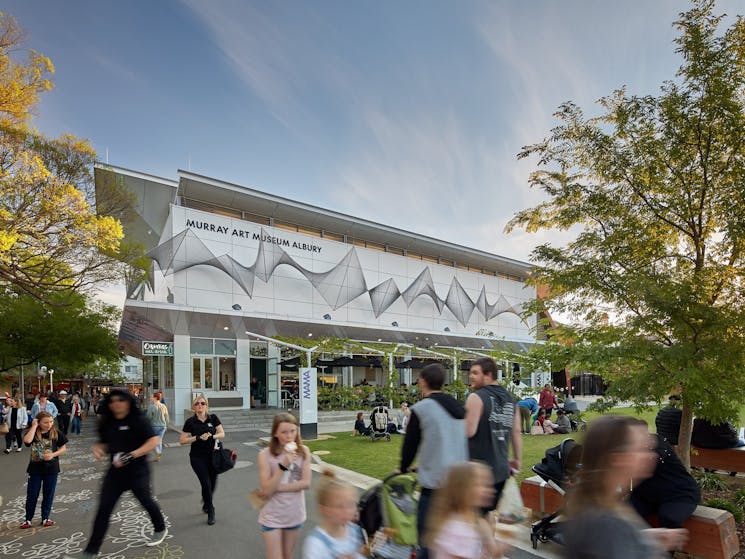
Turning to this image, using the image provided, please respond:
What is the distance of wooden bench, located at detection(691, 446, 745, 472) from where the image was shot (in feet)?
24.2

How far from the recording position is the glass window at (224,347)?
23.3 metres

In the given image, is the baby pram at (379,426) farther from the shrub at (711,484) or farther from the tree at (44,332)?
the tree at (44,332)

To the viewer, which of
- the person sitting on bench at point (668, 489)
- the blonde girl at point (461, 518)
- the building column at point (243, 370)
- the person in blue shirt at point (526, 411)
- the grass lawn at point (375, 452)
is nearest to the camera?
the blonde girl at point (461, 518)

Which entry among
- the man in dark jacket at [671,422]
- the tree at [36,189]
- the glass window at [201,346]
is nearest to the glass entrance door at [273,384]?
the glass window at [201,346]

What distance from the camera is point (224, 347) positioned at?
77.2ft

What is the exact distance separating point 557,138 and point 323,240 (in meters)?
21.5

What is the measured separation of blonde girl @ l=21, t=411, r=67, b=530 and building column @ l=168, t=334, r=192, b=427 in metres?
14.9

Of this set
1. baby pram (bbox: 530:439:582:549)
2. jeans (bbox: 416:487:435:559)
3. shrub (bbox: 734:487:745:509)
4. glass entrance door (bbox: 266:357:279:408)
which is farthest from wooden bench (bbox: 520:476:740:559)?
glass entrance door (bbox: 266:357:279:408)

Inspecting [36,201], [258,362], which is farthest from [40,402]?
[258,362]

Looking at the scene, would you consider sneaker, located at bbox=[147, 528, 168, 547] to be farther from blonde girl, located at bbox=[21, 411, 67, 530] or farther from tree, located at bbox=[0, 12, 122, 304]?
tree, located at bbox=[0, 12, 122, 304]

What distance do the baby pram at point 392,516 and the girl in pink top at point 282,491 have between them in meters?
0.54

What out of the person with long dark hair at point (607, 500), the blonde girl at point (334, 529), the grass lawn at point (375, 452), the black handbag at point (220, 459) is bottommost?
the grass lawn at point (375, 452)

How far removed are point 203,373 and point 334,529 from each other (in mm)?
21565

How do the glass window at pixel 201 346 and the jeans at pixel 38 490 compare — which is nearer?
the jeans at pixel 38 490
